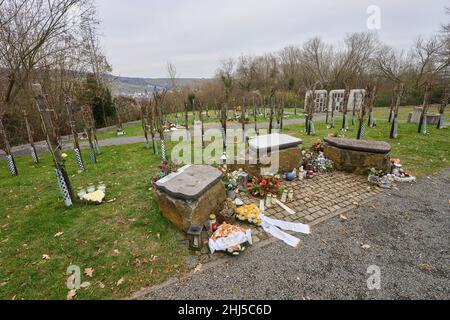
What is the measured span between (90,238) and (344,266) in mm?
4775

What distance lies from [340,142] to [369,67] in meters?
34.8

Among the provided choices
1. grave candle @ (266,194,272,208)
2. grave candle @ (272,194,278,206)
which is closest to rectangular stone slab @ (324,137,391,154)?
grave candle @ (272,194,278,206)

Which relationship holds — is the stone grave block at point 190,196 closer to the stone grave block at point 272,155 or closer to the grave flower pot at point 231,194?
the grave flower pot at point 231,194

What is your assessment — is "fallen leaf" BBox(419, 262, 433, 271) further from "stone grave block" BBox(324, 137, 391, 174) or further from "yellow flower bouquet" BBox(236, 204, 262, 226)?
"stone grave block" BBox(324, 137, 391, 174)

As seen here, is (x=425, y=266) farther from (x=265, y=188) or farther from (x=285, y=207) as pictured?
(x=265, y=188)

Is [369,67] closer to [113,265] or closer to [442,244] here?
[442,244]

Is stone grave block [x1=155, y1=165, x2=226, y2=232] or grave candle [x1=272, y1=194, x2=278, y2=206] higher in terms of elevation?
stone grave block [x1=155, y1=165, x2=226, y2=232]

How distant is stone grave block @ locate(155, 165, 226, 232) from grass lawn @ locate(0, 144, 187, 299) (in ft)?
1.18

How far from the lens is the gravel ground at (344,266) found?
2.99 metres

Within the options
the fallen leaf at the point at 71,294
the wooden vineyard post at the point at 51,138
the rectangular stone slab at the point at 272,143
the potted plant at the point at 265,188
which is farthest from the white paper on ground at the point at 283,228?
the wooden vineyard post at the point at 51,138

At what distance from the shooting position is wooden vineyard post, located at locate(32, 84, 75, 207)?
4.67m

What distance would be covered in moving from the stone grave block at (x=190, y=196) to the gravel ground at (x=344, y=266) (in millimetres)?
1086

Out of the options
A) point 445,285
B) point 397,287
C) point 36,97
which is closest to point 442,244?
point 445,285
